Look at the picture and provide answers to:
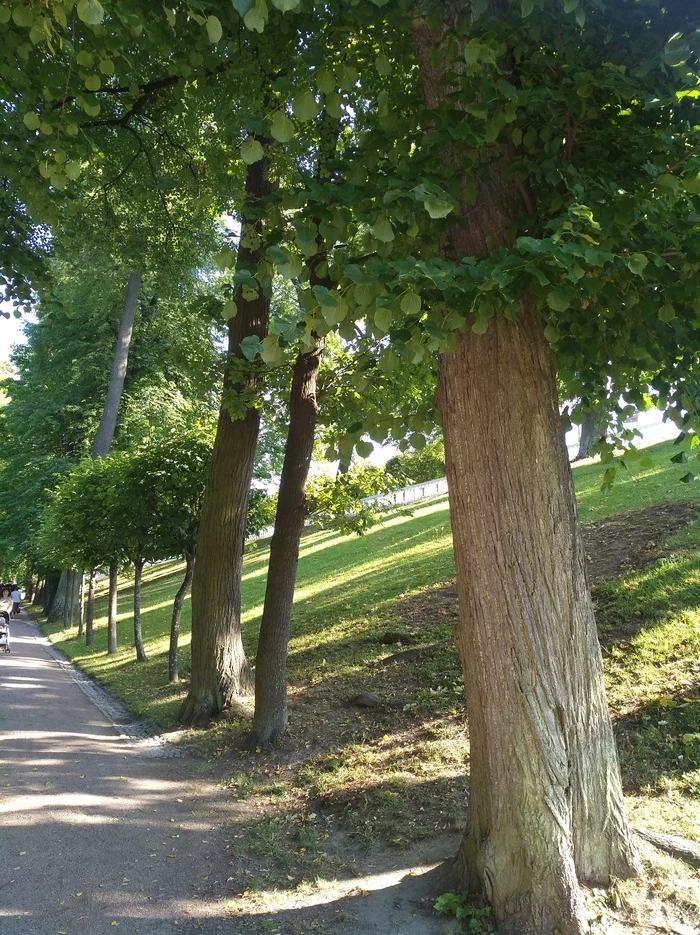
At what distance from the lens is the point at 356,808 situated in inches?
233

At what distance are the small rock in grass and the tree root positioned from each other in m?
3.95

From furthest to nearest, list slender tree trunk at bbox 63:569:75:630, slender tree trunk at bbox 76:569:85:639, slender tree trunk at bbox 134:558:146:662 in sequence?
slender tree trunk at bbox 63:569:75:630, slender tree trunk at bbox 76:569:85:639, slender tree trunk at bbox 134:558:146:662

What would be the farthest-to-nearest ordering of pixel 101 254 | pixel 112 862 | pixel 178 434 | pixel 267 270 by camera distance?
1. pixel 178 434
2. pixel 101 254
3. pixel 112 862
4. pixel 267 270

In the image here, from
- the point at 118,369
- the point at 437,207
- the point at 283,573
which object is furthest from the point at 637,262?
the point at 118,369

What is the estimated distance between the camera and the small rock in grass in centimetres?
799

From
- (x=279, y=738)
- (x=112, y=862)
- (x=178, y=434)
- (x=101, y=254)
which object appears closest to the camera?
(x=112, y=862)

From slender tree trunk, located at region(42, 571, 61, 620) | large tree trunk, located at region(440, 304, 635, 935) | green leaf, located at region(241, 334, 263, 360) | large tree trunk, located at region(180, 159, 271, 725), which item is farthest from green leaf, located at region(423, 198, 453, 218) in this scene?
slender tree trunk, located at region(42, 571, 61, 620)

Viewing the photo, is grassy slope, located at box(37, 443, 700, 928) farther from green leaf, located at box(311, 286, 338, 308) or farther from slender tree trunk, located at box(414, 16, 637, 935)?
green leaf, located at box(311, 286, 338, 308)

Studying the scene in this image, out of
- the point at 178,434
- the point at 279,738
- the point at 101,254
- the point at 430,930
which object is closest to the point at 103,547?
the point at 178,434

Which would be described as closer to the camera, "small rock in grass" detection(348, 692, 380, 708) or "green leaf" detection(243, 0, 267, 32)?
"green leaf" detection(243, 0, 267, 32)

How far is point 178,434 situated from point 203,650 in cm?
499

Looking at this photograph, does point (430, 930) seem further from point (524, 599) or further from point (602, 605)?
point (602, 605)

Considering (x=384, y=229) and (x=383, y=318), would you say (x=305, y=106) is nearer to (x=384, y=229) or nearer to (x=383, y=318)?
(x=384, y=229)

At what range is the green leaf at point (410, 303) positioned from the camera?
3.09 metres
